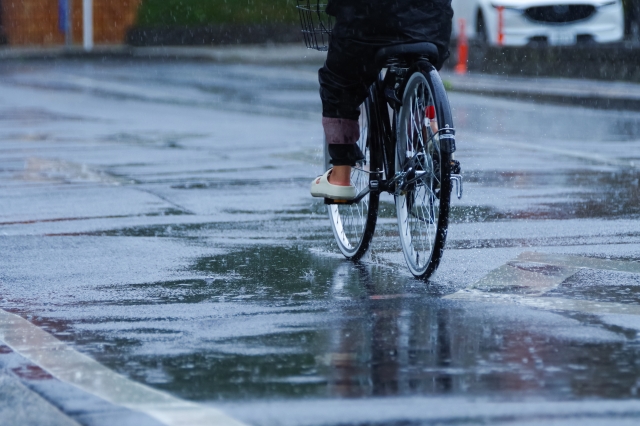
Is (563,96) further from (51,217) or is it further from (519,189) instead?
(51,217)

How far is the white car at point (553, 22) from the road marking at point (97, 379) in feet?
60.6

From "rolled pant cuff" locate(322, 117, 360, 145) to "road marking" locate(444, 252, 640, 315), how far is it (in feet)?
2.94

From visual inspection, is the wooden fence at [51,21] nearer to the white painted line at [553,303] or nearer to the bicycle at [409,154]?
the bicycle at [409,154]

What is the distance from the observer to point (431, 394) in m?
4.27

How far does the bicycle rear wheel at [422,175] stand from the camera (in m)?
5.92

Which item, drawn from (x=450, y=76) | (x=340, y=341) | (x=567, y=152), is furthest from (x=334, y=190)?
(x=450, y=76)

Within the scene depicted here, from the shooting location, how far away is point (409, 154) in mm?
6422

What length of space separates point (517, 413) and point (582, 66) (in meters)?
18.4

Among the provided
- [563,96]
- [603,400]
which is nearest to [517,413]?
[603,400]

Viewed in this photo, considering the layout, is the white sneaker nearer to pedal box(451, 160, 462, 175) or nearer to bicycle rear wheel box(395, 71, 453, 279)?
bicycle rear wheel box(395, 71, 453, 279)

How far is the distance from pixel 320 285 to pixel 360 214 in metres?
1.01

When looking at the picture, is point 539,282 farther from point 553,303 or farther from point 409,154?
point 409,154

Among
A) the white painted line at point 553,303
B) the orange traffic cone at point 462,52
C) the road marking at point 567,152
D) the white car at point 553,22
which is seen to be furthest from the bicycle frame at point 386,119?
the orange traffic cone at point 462,52

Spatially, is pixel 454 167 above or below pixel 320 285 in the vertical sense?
above
